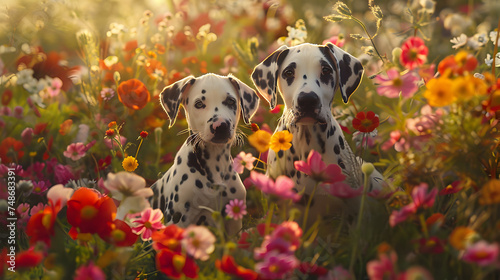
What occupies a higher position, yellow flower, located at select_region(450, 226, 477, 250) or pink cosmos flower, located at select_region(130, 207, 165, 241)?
yellow flower, located at select_region(450, 226, 477, 250)

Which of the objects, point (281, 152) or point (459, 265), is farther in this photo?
point (281, 152)

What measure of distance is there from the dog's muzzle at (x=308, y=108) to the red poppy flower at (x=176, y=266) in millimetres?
1357

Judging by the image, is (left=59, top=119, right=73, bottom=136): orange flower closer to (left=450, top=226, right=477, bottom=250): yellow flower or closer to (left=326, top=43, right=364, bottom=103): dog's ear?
(left=326, top=43, right=364, bottom=103): dog's ear

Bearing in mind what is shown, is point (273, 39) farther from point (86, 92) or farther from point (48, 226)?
point (48, 226)

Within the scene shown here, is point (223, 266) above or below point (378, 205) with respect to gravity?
above

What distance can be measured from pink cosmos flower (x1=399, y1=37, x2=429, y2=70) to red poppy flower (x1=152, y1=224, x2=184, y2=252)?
1613 millimetres

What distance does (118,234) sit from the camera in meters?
2.10

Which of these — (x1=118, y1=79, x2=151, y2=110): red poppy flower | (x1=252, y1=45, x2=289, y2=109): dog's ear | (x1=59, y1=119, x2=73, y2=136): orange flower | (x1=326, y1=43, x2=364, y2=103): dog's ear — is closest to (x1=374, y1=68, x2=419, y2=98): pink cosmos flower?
(x1=326, y1=43, x2=364, y2=103): dog's ear

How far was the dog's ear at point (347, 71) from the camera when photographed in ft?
10.7

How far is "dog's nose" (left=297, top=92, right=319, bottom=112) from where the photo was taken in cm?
297

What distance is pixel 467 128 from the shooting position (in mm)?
2268

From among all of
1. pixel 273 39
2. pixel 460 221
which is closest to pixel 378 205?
pixel 460 221

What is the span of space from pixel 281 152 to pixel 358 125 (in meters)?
0.59

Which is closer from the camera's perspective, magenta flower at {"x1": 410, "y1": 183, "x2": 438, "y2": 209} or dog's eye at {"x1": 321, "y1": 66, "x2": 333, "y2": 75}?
magenta flower at {"x1": 410, "y1": 183, "x2": 438, "y2": 209}
